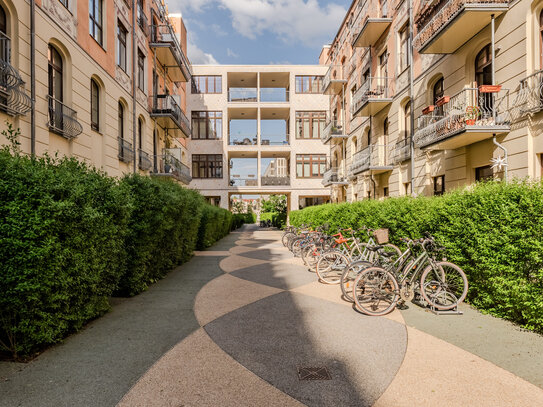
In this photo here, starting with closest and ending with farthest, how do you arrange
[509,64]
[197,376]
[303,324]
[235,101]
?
1. [197,376]
2. [303,324]
3. [509,64]
4. [235,101]

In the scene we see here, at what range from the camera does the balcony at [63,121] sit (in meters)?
9.79

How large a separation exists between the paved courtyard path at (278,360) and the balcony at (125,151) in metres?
10.7

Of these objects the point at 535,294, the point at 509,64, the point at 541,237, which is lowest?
the point at 535,294

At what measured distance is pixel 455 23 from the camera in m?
9.72

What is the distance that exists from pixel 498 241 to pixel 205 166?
28905 mm

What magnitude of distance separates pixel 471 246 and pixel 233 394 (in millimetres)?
4644

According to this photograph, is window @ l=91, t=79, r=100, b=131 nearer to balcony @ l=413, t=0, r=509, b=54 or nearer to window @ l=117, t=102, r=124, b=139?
window @ l=117, t=102, r=124, b=139

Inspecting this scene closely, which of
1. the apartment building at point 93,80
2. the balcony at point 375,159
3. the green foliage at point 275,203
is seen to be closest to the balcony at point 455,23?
the balcony at point 375,159

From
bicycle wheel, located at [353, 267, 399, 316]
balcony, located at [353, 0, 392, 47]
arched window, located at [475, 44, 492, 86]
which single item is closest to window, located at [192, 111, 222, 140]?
balcony, located at [353, 0, 392, 47]

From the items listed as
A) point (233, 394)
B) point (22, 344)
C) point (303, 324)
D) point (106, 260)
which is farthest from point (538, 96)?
point (22, 344)

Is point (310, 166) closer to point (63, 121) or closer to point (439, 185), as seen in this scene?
point (439, 185)

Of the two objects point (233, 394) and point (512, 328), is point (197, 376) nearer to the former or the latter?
point (233, 394)

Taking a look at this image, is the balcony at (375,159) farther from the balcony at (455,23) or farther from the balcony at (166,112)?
the balcony at (166,112)

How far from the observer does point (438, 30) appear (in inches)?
405
